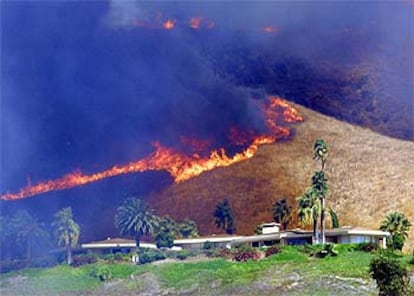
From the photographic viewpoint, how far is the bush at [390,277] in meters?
70.8

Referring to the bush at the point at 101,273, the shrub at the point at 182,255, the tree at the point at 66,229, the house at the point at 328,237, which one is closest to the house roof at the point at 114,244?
the tree at the point at 66,229

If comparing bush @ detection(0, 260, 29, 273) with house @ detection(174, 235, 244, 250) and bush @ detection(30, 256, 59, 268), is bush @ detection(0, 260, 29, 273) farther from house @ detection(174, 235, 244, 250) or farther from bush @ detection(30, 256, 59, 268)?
house @ detection(174, 235, 244, 250)

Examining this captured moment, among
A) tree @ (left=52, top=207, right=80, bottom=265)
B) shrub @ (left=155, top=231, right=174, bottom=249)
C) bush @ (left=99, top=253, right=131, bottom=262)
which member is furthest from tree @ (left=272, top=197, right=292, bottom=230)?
tree @ (left=52, top=207, right=80, bottom=265)

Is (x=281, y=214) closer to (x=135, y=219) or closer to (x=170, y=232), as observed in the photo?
(x=170, y=232)

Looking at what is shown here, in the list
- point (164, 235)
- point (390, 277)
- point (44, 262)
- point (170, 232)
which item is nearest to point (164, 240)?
point (164, 235)

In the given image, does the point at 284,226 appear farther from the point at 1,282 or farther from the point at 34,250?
the point at 1,282

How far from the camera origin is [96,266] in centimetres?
12094

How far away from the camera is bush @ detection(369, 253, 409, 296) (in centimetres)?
7079

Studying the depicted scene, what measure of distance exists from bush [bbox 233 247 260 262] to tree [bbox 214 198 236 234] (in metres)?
47.4

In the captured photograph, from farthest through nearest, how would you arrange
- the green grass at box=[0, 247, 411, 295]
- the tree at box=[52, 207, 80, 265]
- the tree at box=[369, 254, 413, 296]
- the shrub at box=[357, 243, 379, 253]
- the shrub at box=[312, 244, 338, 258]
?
the tree at box=[52, 207, 80, 265], the shrub at box=[357, 243, 379, 253], the shrub at box=[312, 244, 338, 258], the green grass at box=[0, 247, 411, 295], the tree at box=[369, 254, 413, 296]

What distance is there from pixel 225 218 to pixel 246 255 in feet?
167

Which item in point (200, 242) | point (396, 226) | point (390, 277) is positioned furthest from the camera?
point (200, 242)

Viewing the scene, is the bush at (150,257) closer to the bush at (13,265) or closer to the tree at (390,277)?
the bush at (13,265)

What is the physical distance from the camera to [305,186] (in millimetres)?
183750
